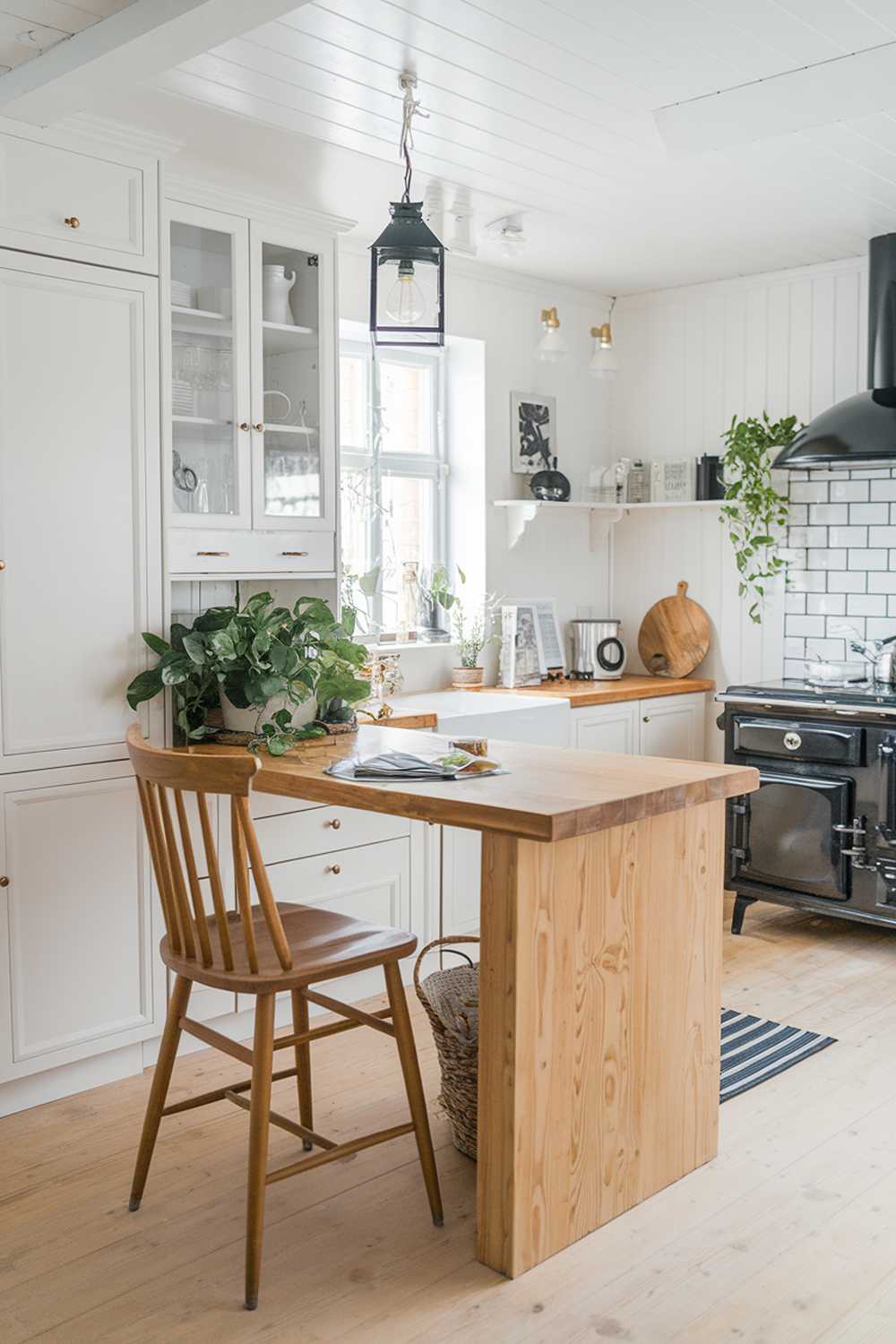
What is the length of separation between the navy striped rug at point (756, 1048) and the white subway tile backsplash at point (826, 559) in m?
1.93

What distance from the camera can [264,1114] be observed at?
7.30 feet

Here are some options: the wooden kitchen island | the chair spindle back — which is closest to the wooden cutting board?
the wooden kitchen island

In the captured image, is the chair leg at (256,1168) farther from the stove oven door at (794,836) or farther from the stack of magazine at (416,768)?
the stove oven door at (794,836)

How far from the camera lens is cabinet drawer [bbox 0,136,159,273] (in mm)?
2859

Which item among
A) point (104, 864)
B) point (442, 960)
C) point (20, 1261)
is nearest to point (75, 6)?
point (104, 864)

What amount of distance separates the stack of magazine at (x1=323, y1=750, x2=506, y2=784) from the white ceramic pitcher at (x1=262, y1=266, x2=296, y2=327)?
1.50m

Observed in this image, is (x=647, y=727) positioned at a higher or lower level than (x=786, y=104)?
lower

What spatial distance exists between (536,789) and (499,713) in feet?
5.40

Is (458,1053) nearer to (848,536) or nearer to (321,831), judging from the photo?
(321,831)

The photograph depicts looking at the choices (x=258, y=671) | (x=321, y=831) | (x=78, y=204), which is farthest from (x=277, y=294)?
(x=321, y=831)

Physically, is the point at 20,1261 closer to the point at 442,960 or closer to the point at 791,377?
the point at 442,960

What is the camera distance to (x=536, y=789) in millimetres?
2322

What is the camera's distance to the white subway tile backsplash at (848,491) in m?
4.69

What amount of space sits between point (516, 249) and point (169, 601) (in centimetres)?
181
